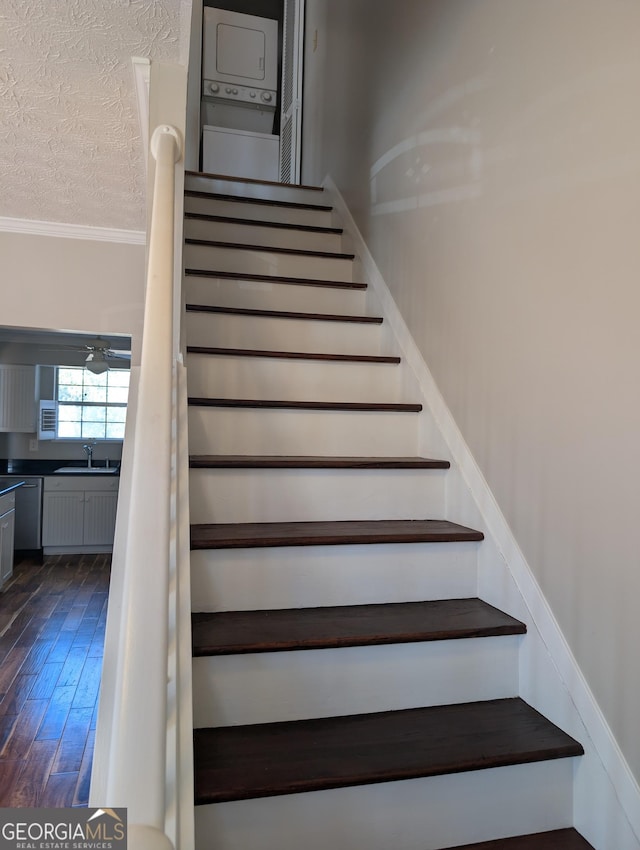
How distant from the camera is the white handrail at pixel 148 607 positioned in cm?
58

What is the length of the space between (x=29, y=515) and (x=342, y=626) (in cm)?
593

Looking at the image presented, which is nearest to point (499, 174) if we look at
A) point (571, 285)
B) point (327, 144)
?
point (571, 285)

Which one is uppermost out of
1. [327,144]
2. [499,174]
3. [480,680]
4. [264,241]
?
[327,144]

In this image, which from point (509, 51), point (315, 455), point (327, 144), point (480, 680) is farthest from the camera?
point (327, 144)

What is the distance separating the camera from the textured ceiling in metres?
1.50

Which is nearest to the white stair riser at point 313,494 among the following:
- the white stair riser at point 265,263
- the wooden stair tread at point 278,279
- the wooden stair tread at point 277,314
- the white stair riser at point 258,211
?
the wooden stair tread at point 277,314

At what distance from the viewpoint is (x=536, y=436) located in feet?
4.89

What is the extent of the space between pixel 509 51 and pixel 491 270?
62 centimetres

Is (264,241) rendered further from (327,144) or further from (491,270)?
(491,270)

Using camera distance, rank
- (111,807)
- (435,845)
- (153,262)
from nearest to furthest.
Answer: (111,807) → (153,262) → (435,845)

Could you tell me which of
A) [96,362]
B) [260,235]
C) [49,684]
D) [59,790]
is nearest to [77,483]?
[96,362]

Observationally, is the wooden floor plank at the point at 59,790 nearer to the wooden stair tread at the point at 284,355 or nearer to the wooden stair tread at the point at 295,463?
the wooden stair tread at the point at 295,463

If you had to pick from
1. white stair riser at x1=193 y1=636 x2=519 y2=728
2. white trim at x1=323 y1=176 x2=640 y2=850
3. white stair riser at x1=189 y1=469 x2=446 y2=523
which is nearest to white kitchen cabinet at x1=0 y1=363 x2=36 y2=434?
white stair riser at x1=189 y1=469 x2=446 y2=523

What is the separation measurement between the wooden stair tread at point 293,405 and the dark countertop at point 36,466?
16.7 ft
